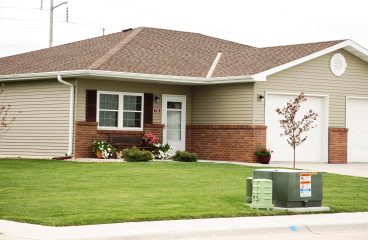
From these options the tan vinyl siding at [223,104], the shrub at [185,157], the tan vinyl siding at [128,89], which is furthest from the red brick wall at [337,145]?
the shrub at [185,157]

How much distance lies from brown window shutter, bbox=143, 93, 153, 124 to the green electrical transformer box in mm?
14227

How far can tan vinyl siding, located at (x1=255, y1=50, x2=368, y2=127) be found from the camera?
29953mm

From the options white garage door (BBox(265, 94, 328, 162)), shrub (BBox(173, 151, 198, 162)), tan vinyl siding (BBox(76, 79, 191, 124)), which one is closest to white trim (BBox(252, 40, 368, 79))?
white garage door (BBox(265, 94, 328, 162))

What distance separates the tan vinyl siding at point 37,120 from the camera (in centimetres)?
2933

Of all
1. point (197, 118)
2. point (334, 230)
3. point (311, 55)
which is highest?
point (311, 55)

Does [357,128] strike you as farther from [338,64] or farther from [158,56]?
[158,56]

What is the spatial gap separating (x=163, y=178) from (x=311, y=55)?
37.2 ft

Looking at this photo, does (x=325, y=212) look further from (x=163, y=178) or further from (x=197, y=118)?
(x=197, y=118)

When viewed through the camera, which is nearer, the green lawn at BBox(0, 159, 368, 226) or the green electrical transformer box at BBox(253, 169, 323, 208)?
the green lawn at BBox(0, 159, 368, 226)

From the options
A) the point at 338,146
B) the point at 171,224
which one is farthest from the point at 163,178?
the point at 338,146

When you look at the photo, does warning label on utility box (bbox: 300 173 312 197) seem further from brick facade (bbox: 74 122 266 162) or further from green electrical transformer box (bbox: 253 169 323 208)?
brick facade (bbox: 74 122 266 162)

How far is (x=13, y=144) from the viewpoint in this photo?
31.2m

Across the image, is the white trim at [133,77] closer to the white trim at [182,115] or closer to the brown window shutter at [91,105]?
the brown window shutter at [91,105]

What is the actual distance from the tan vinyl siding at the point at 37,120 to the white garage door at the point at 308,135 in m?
7.65
